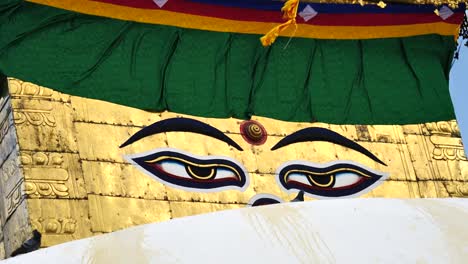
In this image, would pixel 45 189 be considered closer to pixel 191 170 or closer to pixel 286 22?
pixel 191 170

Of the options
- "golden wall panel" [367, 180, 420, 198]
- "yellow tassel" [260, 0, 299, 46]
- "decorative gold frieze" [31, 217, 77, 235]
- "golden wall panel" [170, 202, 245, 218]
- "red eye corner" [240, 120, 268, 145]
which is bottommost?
"golden wall panel" [367, 180, 420, 198]

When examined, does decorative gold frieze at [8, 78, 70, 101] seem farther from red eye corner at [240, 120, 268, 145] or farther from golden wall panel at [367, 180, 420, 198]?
golden wall panel at [367, 180, 420, 198]

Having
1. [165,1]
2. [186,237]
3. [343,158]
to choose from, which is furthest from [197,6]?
[186,237]

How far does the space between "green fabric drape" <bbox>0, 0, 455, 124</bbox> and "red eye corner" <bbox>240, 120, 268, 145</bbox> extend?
0.38ft

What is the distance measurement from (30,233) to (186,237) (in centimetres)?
519

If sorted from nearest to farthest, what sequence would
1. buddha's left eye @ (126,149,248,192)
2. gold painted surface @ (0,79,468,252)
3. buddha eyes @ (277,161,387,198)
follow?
1. gold painted surface @ (0,79,468,252)
2. buddha's left eye @ (126,149,248,192)
3. buddha eyes @ (277,161,387,198)

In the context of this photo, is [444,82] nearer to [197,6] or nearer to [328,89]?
[328,89]

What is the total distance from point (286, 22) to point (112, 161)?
2743 mm

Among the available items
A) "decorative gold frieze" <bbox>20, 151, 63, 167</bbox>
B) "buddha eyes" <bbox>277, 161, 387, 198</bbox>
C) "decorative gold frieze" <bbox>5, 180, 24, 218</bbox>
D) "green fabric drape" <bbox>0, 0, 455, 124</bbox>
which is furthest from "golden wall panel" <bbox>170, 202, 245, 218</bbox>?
"decorative gold frieze" <bbox>5, 180, 24, 218</bbox>

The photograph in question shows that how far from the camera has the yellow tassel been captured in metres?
14.5

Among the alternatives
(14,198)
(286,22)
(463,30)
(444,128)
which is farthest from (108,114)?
(463,30)

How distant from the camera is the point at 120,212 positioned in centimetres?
1333

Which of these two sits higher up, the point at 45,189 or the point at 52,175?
the point at 52,175

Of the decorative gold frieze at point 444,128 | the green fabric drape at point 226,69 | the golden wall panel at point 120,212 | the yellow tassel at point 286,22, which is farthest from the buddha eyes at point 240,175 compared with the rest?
the yellow tassel at point 286,22
